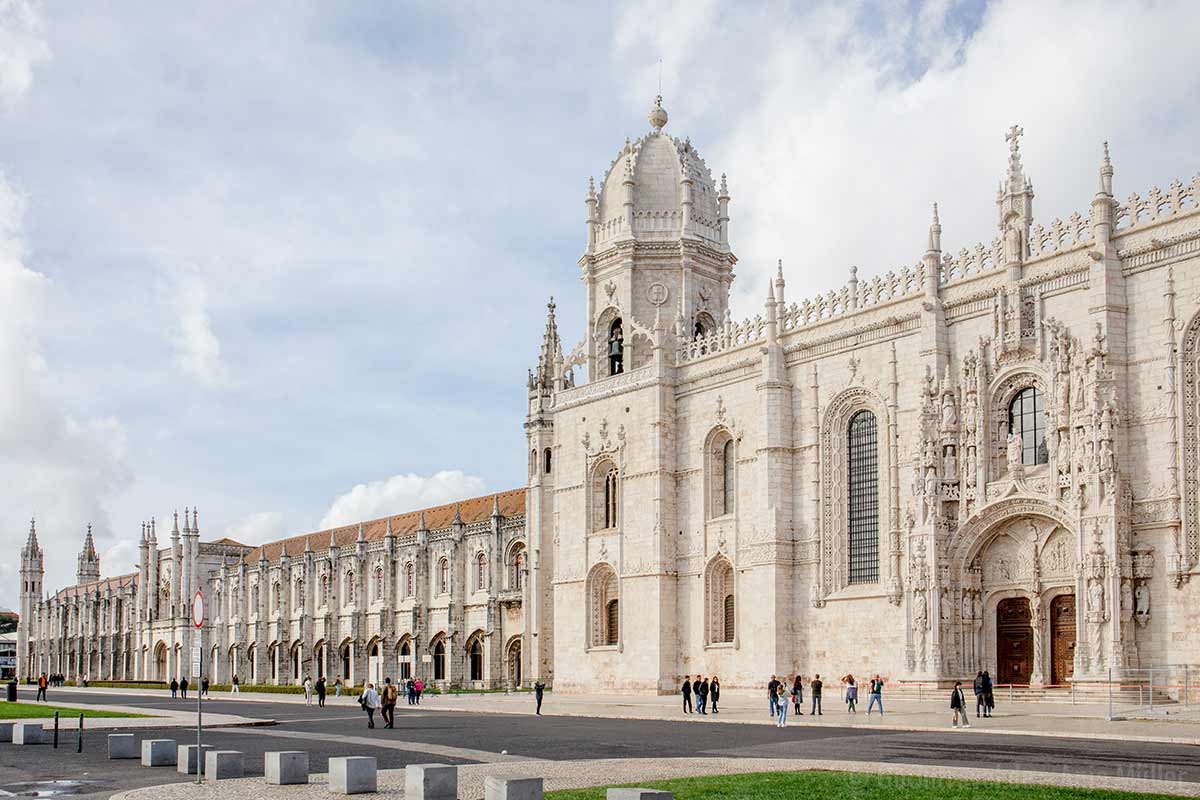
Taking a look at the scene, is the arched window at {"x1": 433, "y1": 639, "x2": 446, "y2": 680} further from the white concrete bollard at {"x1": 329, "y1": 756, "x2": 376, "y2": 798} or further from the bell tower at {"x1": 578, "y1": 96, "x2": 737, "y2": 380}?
the white concrete bollard at {"x1": 329, "y1": 756, "x2": 376, "y2": 798}

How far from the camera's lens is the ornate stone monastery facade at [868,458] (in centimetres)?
3441

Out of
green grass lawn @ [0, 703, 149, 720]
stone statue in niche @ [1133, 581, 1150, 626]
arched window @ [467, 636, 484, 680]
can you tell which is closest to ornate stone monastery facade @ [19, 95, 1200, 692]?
stone statue in niche @ [1133, 581, 1150, 626]

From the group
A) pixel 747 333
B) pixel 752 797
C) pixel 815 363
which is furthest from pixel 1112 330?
pixel 752 797

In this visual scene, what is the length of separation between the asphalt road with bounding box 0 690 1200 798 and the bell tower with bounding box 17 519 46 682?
123848 millimetres

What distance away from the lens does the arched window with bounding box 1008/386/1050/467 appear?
37438mm

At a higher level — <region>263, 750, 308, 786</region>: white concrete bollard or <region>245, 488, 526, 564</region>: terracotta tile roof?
<region>245, 488, 526, 564</region>: terracotta tile roof

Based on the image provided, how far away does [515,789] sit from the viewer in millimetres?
14359

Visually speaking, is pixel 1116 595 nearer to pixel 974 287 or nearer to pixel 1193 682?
pixel 1193 682

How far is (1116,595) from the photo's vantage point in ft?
111

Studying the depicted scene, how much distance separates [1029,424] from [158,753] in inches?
1011

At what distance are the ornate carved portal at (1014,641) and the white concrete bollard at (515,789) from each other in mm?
26775

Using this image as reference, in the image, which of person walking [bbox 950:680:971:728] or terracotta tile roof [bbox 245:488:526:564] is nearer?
person walking [bbox 950:680:971:728]

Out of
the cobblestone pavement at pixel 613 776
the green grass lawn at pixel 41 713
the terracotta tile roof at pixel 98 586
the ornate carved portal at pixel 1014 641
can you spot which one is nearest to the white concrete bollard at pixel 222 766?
the cobblestone pavement at pixel 613 776

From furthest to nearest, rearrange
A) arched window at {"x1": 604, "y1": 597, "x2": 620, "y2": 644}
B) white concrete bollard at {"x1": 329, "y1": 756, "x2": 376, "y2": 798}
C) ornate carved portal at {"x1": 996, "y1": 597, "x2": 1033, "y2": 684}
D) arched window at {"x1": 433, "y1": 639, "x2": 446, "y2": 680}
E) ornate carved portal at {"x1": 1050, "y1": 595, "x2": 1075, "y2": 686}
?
arched window at {"x1": 433, "y1": 639, "x2": 446, "y2": 680}, arched window at {"x1": 604, "y1": 597, "x2": 620, "y2": 644}, ornate carved portal at {"x1": 996, "y1": 597, "x2": 1033, "y2": 684}, ornate carved portal at {"x1": 1050, "y1": 595, "x2": 1075, "y2": 686}, white concrete bollard at {"x1": 329, "y1": 756, "x2": 376, "y2": 798}
